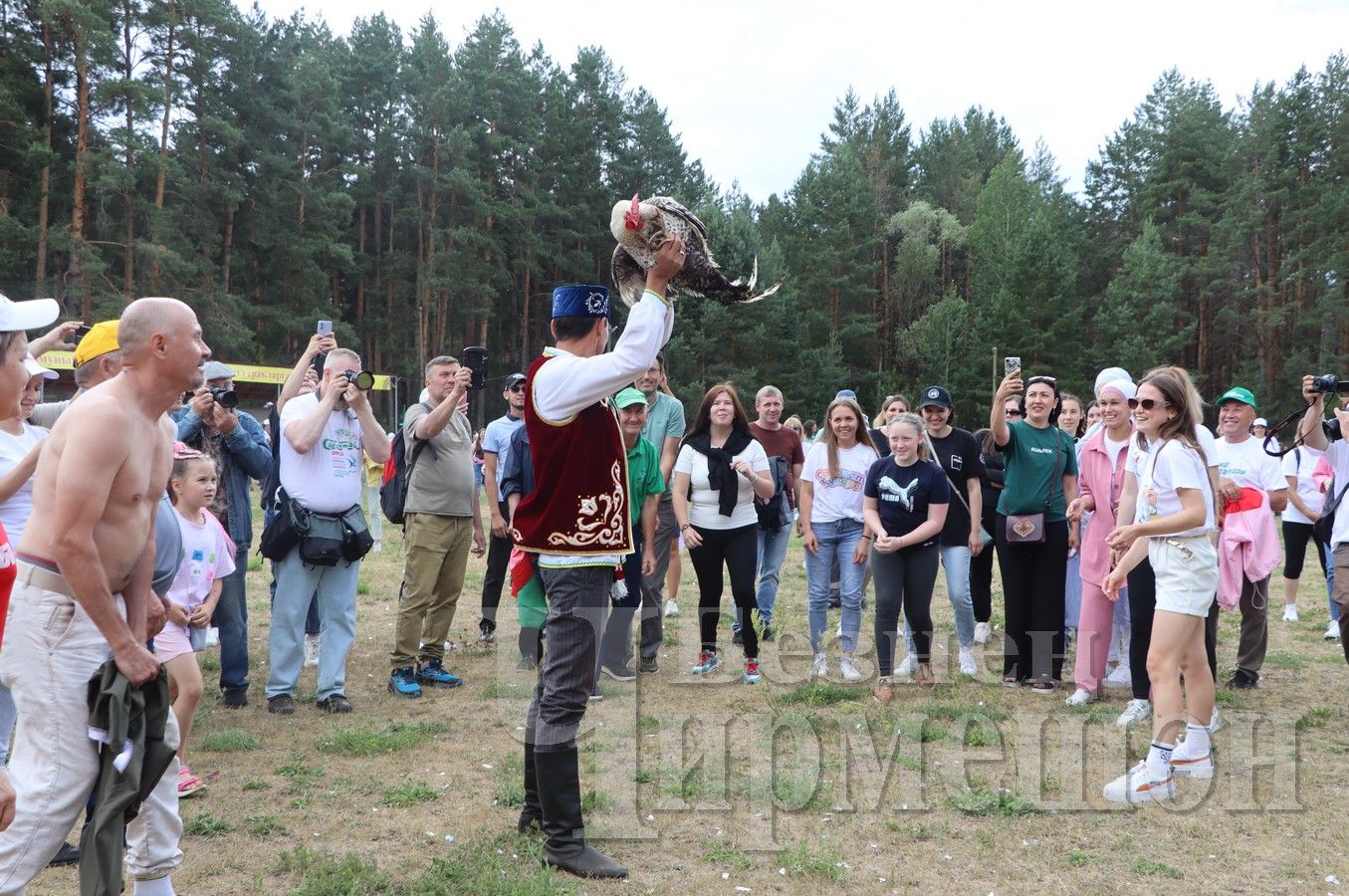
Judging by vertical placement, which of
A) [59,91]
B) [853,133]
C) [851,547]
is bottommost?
[851,547]

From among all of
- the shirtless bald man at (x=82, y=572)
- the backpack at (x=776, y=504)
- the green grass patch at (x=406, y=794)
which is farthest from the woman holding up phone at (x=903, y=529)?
the shirtless bald man at (x=82, y=572)

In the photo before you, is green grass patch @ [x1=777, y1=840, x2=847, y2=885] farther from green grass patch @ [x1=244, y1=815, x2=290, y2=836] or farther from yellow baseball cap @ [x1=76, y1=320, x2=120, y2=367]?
yellow baseball cap @ [x1=76, y1=320, x2=120, y2=367]

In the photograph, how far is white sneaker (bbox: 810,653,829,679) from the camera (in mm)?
7168

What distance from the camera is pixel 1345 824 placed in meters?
4.40

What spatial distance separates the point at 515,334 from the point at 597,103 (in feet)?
33.4

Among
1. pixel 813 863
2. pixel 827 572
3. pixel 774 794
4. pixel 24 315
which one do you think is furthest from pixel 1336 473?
pixel 24 315

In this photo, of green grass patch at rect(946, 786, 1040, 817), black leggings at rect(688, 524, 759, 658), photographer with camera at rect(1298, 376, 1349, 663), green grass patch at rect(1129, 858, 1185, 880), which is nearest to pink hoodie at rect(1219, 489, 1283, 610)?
photographer with camera at rect(1298, 376, 1349, 663)

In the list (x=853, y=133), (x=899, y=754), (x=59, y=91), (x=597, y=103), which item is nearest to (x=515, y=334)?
(x=597, y=103)

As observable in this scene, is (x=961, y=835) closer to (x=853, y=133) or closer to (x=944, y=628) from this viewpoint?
(x=944, y=628)

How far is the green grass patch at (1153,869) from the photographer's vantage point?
3.91 metres

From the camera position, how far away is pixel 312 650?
7621 mm

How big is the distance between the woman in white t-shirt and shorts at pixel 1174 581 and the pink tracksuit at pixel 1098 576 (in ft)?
4.62

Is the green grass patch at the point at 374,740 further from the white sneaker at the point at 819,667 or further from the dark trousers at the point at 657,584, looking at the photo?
the white sneaker at the point at 819,667

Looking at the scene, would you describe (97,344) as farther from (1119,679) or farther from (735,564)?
(1119,679)
